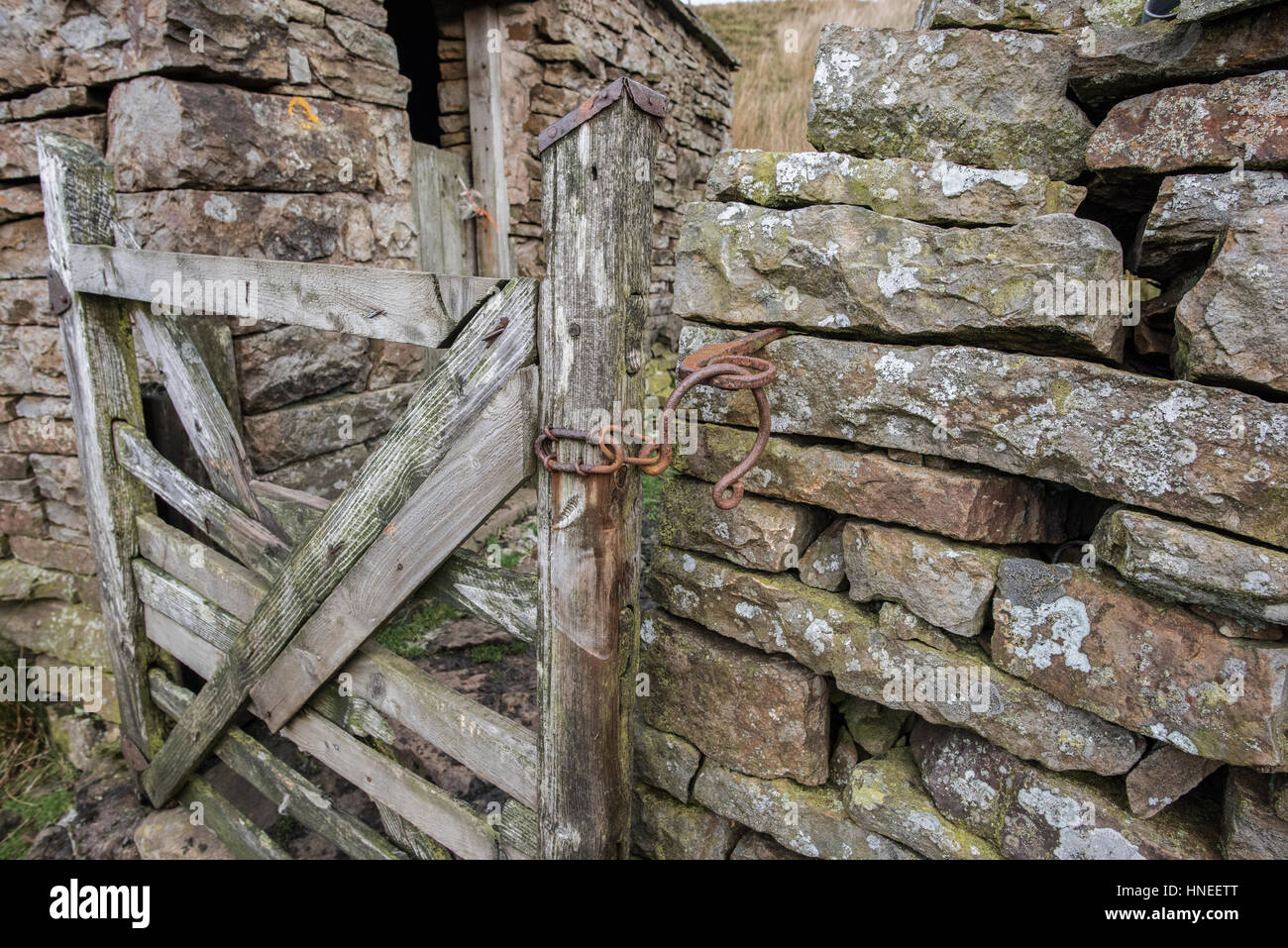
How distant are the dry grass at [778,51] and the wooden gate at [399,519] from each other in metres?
4.97

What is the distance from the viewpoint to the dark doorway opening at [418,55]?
5.69 meters

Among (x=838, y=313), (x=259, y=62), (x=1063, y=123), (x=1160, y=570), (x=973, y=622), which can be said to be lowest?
(x=973, y=622)

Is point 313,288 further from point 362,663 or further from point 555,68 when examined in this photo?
point 555,68

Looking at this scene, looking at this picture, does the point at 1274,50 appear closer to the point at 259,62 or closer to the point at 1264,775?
the point at 1264,775

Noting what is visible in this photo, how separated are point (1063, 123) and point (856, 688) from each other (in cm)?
140

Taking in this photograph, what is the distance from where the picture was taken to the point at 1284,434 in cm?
130

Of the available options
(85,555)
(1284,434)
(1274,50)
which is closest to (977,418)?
(1284,434)

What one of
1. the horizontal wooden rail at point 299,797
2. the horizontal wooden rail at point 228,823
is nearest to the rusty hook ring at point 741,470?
the horizontal wooden rail at point 299,797

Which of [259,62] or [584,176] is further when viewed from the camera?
[259,62]

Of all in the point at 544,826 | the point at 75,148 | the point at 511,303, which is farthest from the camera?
the point at 75,148

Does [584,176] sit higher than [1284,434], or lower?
higher

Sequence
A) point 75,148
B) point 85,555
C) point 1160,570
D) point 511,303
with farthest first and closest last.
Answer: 1. point 85,555
2. point 75,148
3. point 511,303
4. point 1160,570

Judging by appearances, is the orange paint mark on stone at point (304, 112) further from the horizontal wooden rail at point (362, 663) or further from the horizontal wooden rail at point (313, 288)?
the horizontal wooden rail at point (362, 663)

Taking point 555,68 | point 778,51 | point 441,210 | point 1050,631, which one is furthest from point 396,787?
point 778,51
